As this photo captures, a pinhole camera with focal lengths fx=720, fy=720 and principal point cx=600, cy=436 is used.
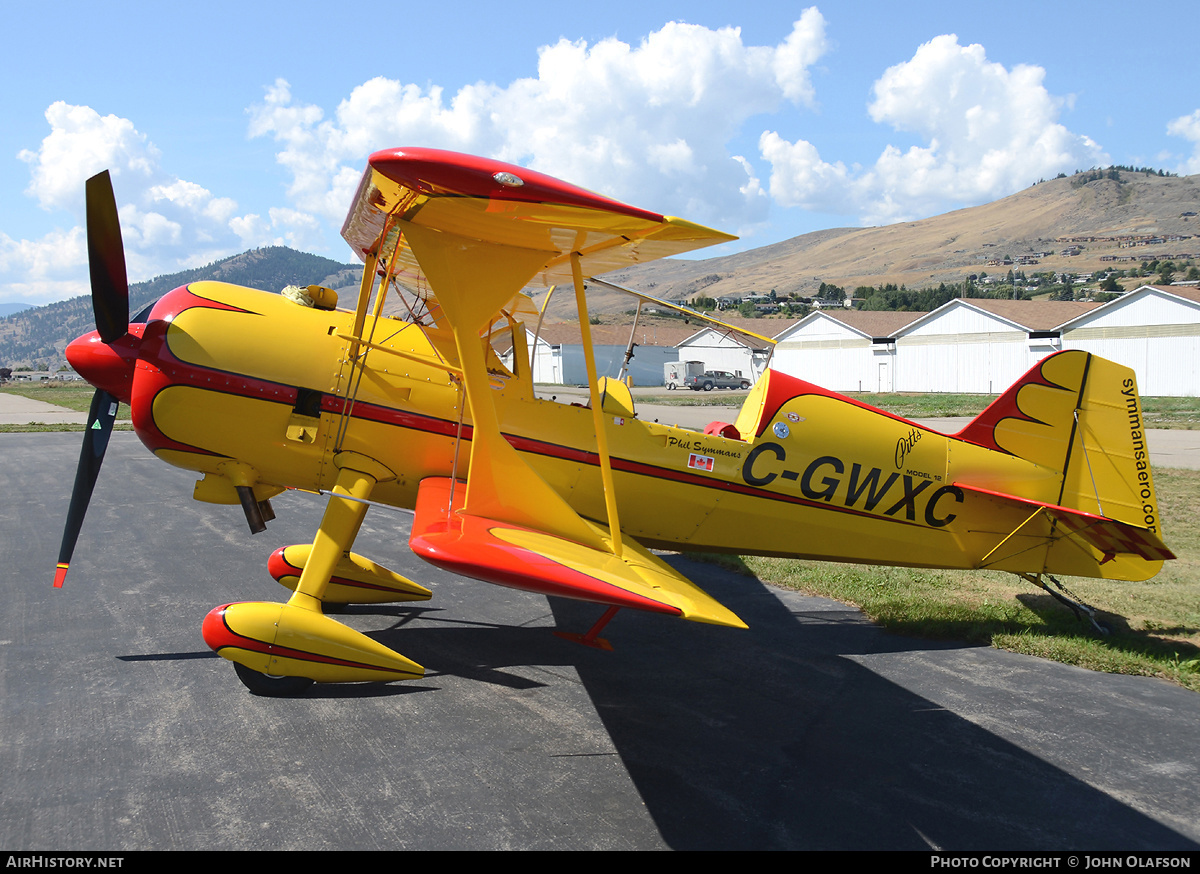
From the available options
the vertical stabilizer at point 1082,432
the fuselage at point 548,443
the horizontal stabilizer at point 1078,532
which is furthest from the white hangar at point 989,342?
the fuselage at point 548,443

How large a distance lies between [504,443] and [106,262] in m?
3.07

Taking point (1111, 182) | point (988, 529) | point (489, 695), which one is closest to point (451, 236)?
point (489, 695)

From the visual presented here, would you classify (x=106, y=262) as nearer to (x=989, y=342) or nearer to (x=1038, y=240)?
(x=989, y=342)

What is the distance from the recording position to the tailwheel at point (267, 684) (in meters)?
4.73

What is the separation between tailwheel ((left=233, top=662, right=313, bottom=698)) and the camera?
473 cm

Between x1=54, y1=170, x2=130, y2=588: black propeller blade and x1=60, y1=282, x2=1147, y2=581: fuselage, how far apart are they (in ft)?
0.67

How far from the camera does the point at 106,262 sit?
5020 millimetres

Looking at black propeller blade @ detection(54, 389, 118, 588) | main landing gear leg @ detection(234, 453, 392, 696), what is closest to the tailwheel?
main landing gear leg @ detection(234, 453, 392, 696)

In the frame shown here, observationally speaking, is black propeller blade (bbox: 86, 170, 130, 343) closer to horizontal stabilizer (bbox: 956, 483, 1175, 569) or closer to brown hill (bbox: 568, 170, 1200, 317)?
horizontal stabilizer (bbox: 956, 483, 1175, 569)

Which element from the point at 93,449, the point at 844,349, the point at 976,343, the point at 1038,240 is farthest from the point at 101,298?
the point at 1038,240

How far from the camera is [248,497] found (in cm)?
537

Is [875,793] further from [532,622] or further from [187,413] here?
[187,413]

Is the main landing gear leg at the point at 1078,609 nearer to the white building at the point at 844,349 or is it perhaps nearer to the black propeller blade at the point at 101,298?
the black propeller blade at the point at 101,298

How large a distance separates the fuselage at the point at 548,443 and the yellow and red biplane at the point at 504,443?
17 mm
